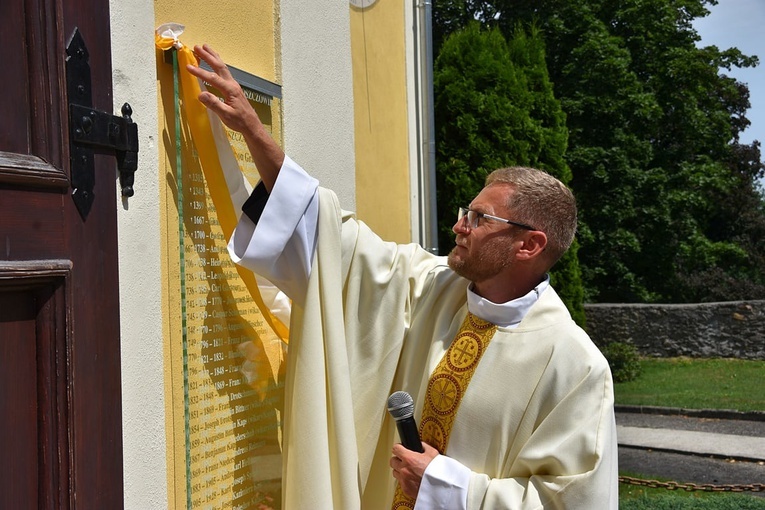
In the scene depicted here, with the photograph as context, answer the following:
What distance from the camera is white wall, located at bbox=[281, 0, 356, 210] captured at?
316 cm

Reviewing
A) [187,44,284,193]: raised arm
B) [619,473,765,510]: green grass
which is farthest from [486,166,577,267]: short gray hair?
[619,473,765,510]: green grass

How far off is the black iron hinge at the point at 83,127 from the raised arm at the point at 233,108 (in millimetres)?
347

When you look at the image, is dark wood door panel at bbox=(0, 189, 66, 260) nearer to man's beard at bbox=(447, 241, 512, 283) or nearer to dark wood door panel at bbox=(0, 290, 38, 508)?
dark wood door panel at bbox=(0, 290, 38, 508)

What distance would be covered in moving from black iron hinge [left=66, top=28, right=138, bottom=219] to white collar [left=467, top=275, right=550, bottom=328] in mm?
1177

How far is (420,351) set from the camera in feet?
8.98

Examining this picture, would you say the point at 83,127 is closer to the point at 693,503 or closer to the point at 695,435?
the point at 693,503

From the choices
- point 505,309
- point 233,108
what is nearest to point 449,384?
point 505,309

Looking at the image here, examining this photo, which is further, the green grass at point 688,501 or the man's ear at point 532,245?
the green grass at point 688,501

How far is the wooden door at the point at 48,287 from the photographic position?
1.68 metres

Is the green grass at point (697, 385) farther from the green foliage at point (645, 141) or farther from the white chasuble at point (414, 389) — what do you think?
the white chasuble at point (414, 389)

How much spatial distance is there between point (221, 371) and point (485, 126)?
29.0 ft

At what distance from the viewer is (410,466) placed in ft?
8.04

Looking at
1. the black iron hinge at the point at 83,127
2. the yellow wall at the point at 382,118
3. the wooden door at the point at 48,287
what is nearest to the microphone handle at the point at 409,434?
the wooden door at the point at 48,287

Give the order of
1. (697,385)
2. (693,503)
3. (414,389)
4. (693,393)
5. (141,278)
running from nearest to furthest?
(141,278), (414,389), (693,503), (693,393), (697,385)
